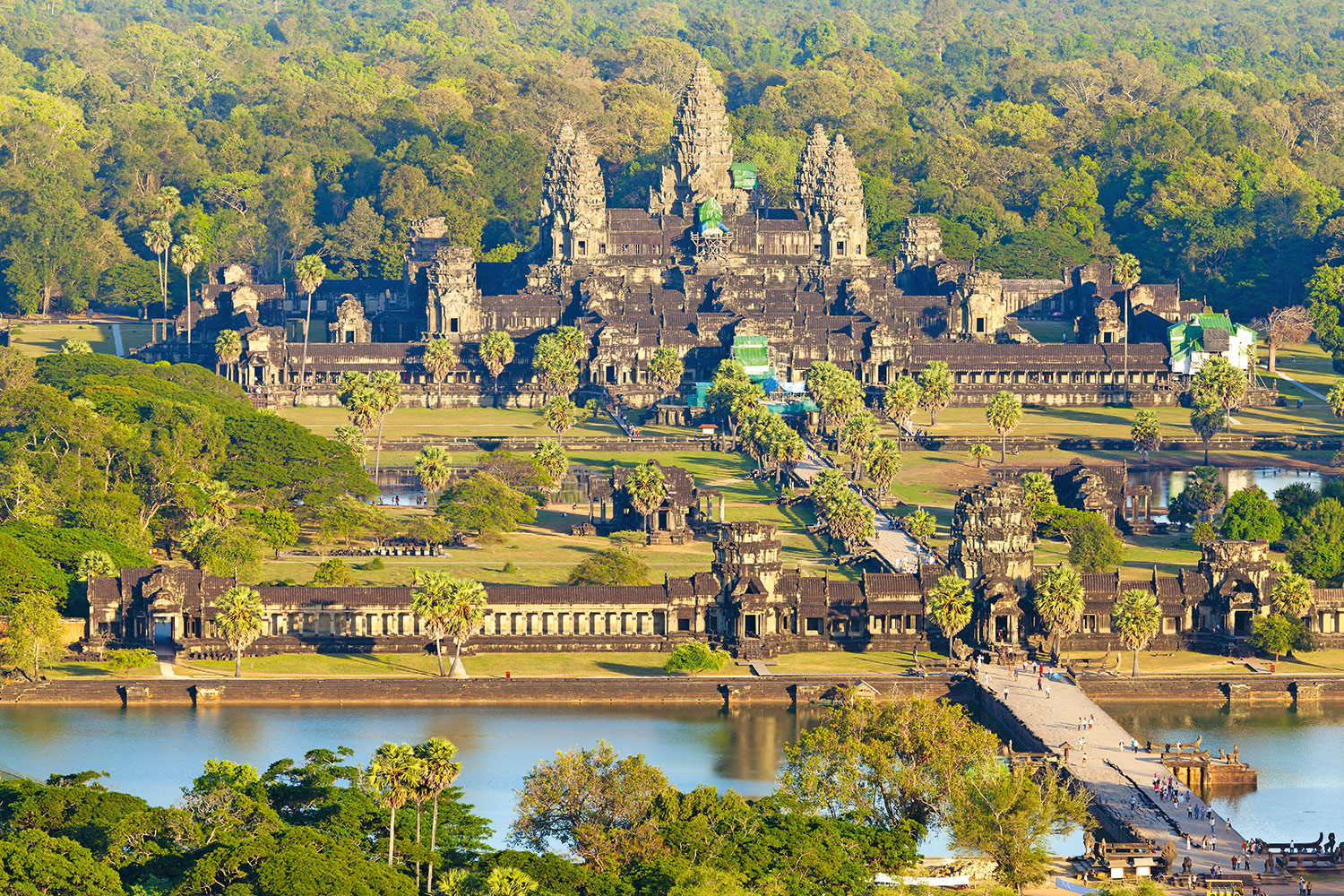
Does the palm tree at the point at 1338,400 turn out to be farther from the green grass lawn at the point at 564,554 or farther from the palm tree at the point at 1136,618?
the palm tree at the point at 1136,618

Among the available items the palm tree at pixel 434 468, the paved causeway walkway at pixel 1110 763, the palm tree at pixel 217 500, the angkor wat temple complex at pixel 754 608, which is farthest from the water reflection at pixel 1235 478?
the palm tree at pixel 217 500

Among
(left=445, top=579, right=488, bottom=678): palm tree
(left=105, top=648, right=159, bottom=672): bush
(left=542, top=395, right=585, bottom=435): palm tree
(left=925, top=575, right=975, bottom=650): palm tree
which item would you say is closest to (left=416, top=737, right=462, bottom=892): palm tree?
(left=445, top=579, right=488, bottom=678): palm tree

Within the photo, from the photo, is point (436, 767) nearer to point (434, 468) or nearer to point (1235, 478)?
point (434, 468)

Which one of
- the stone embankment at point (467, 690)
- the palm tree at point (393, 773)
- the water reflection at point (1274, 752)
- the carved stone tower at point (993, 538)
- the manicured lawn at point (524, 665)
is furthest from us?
the carved stone tower at point (993, 538)

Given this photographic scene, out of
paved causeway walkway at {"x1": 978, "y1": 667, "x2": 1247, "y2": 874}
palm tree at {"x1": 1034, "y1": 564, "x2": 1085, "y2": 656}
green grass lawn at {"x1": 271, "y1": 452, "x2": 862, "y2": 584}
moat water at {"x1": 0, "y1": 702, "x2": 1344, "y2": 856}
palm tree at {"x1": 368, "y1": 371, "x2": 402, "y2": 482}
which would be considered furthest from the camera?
palm tree at {"x1": 368, "y1": 371, "x2": 402, "y2": 482}

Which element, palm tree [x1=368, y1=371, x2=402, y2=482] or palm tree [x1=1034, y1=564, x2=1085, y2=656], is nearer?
palm tree [x1=1034, y1=564, x2=1085, y2=656]

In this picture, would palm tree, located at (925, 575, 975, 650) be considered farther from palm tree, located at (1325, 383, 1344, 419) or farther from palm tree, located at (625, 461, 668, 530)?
palm tree, located at (1325, 383, 1344, 419)
